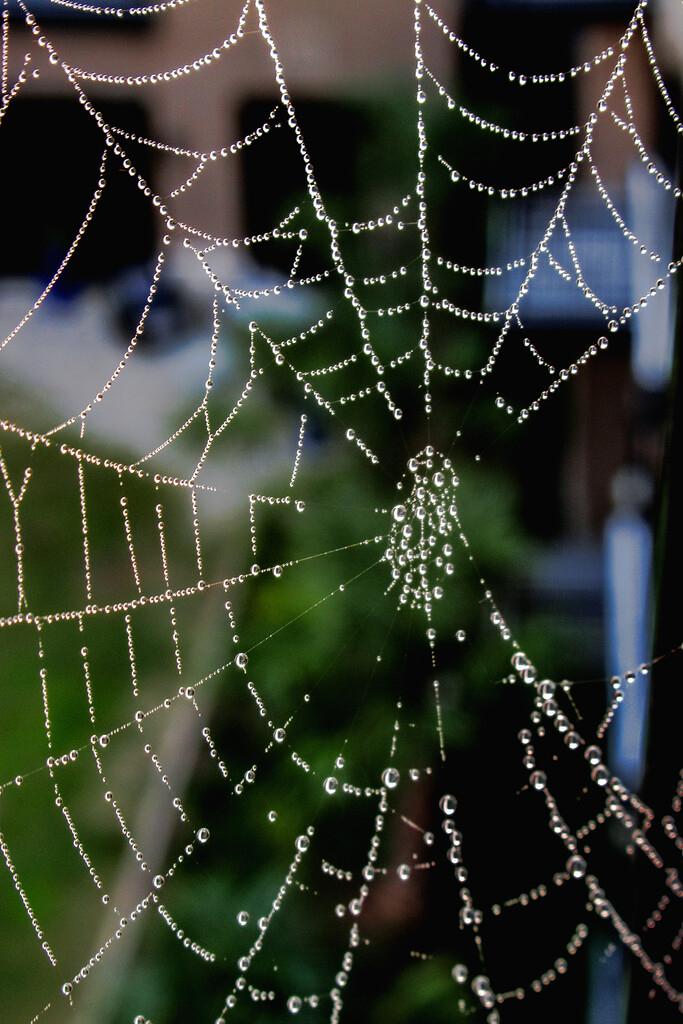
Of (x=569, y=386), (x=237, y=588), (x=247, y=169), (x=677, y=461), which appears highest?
(x=247, y=169)

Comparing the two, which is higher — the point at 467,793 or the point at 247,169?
the point at 247,169

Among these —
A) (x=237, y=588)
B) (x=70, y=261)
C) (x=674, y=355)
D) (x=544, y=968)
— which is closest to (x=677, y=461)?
(x=674, y=355)

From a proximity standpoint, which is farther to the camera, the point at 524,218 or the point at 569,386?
the point at 569,386

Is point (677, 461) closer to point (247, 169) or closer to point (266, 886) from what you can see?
point (247, 169)

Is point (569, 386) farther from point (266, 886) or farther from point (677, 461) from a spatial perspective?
point (266, 886)
